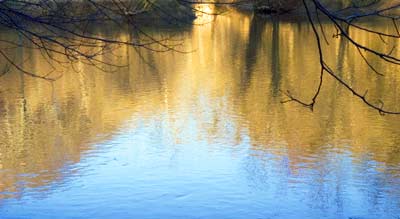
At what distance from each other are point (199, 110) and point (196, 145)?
1771 millimetres

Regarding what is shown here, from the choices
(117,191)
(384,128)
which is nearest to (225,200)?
(117,191)

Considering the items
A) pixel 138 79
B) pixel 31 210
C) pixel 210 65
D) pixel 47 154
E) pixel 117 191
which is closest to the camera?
pixel 31 210

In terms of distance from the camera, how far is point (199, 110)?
8.86m

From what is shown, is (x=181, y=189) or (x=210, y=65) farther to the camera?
(x=210, y=65)

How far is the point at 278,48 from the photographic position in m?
15.3

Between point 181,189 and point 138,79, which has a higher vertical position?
point 138,79

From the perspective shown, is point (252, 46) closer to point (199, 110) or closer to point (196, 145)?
point (199, 110)

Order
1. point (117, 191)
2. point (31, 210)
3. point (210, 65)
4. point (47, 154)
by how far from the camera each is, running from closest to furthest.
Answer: point (31, 210), point (117, 191), point (47, 154), point (210, 65)

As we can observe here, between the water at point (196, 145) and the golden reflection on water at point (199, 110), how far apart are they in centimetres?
2

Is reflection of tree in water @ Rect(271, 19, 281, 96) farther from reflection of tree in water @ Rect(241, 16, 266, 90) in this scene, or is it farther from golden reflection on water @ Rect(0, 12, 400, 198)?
reflection of tree in water @ Rect(241, 16, 266, 90)

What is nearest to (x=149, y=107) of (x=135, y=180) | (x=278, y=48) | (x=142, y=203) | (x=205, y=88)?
(x=205, y=88)

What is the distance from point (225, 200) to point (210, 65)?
740 centimetres

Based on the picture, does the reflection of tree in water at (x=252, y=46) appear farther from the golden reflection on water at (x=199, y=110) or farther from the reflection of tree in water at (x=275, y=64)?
the reflection of tree in water at (x=275, y=64)

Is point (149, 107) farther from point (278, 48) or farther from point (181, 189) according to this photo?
point (278, 48)
